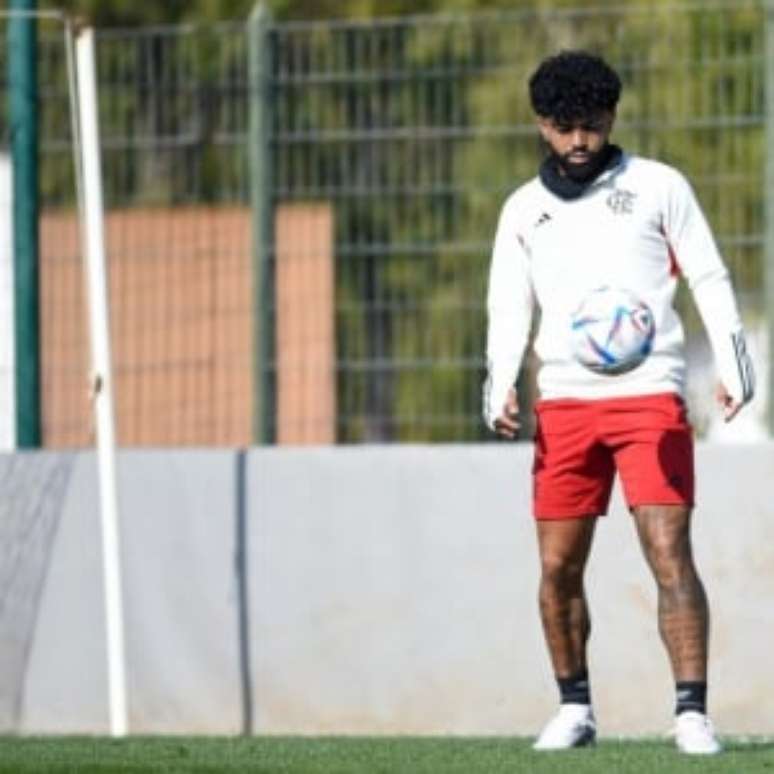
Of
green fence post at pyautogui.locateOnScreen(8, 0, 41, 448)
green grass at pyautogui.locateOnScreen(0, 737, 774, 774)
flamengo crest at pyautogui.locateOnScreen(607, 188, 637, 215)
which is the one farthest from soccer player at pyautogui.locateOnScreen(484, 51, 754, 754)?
green fence post at pyautogui.locateOnScreen(8, 0, 41, 448)

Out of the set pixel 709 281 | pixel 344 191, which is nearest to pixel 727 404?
pixel 709 281

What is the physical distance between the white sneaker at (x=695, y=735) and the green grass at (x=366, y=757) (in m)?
0.06

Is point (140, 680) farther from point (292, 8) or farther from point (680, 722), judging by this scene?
point (292, 8)

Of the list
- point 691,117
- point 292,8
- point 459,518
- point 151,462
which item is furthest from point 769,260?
point 292,8

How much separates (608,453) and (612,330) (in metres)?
0.44

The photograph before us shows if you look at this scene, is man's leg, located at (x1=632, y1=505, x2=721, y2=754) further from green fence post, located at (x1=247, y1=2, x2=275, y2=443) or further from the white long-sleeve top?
green fence post, located at (x1=247, y1=2, x2=275, y2=443)

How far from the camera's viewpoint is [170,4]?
94.8 feet

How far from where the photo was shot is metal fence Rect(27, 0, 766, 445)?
1396 cm

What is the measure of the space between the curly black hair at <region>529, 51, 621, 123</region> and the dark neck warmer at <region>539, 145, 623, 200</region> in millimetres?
119

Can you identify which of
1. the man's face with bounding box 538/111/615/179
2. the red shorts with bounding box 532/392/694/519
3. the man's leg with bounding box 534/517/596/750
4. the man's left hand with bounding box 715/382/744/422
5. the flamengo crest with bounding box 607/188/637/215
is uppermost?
the man's face with bounding box 538/111/615/179

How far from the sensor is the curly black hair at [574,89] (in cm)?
1053

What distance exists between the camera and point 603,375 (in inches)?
414

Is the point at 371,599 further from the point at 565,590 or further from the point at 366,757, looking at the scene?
the point at 366,757

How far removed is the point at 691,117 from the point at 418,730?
2.46 m
